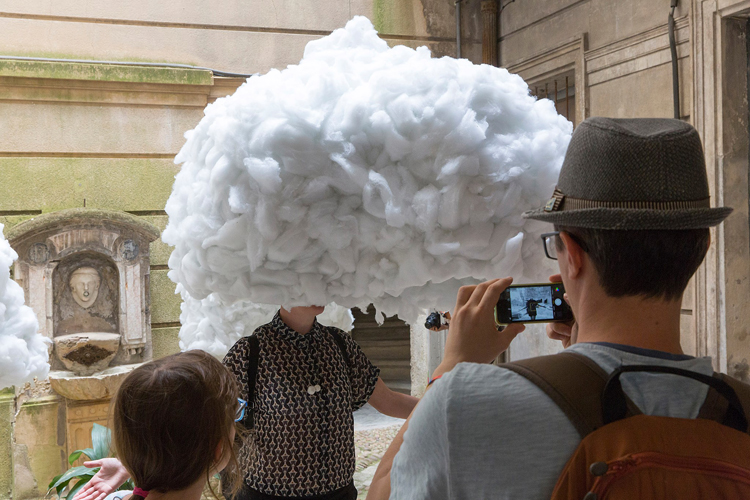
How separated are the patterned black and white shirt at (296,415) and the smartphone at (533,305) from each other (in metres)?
1.04

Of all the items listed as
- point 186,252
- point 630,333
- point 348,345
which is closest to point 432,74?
point 186,252

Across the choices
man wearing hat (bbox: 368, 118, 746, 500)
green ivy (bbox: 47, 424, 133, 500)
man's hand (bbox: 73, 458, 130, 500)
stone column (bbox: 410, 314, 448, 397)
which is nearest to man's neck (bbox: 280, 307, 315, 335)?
man's hand (bbox: 73, 458, 130, 500)

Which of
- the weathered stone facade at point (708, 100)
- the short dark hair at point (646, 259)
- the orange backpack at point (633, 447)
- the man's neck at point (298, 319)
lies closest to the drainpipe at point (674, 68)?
the weathered stone facade at point (708, 100)

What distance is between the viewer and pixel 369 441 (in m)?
5.86

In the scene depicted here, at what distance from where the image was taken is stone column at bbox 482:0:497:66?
5.39 m

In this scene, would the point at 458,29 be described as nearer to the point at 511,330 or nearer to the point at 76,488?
the point at 76,488

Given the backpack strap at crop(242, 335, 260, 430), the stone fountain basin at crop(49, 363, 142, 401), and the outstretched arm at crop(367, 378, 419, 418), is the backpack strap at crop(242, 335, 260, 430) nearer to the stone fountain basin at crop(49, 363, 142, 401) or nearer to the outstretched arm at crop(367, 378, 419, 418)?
the outstretched arm at crop(367, 378, 419, 418)

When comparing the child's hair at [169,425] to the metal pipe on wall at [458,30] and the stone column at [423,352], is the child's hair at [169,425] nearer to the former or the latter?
the stone column at [423,352]

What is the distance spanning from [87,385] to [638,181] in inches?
178

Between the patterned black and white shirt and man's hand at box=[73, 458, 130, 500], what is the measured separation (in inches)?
15.3

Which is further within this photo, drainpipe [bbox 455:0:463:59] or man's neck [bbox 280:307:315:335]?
drainpipe [bbox 455:0:463:59]

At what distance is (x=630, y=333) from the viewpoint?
30.8 inches

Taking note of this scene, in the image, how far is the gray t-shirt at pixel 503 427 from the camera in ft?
A: 2.32

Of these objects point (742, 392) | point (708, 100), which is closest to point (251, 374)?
point (742, 392)
